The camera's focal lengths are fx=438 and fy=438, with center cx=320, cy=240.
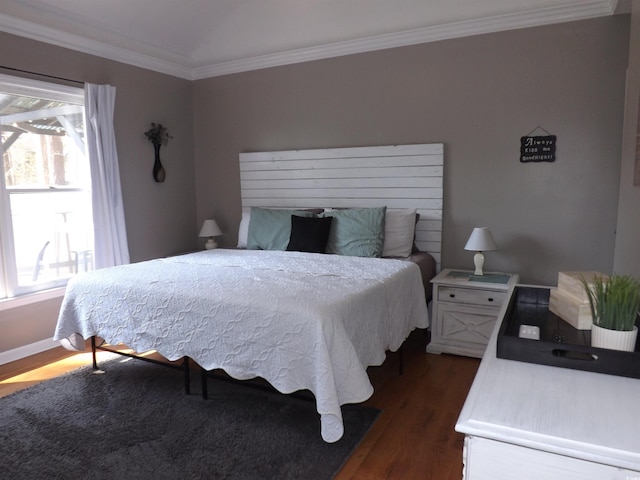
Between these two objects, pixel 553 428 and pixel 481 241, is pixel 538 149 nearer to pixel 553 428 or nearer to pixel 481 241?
A: pixel 481 241

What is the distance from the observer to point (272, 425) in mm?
2303

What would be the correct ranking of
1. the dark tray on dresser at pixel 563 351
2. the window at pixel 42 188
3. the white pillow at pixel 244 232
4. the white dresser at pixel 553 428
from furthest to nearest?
the white pillow at pixel 244 232
the window at pixel 42 188
the dark tray on dresser at pixel 563 351
the white dresser at pixel 553 428

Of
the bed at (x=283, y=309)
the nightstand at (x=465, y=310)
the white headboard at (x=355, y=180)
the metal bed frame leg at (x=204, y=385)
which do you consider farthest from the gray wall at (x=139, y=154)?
the nightstand at (x=465, y=310)

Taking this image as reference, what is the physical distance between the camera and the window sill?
10.5 feet

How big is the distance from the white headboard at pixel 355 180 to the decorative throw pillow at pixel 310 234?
548 millimetres

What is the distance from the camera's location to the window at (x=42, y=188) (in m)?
3.26

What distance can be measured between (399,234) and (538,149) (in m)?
1.19

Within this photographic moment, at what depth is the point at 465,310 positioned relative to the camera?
3148mm

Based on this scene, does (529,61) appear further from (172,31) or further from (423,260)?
(172,31)

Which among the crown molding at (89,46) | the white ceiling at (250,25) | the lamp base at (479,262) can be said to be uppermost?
the white ceiling at (250,25)

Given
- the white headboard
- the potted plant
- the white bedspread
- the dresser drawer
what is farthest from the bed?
the potted plant

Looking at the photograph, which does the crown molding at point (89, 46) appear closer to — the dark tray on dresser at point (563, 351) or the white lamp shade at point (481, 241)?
the white lamp shade at point (481, 241)

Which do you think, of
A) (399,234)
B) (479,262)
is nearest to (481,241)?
(479,262)

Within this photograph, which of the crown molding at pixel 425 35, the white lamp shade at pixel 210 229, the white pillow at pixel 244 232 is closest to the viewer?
the crown molding at pixel 425 35
